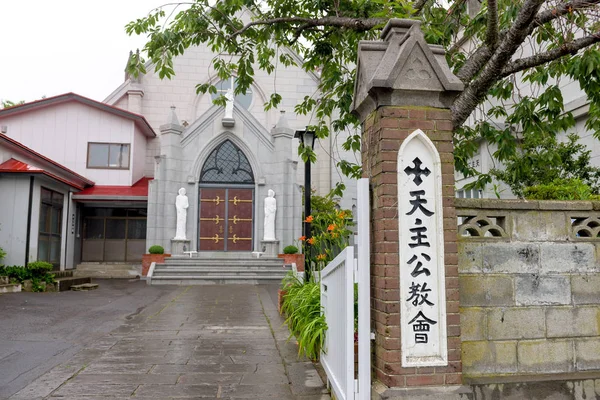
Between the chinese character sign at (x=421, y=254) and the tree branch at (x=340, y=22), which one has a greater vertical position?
the tree branch at (x=340, y=22)

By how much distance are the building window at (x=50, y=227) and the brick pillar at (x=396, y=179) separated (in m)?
15.2

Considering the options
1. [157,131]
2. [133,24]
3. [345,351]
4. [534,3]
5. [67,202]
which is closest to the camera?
[345,351]

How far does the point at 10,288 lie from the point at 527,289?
14133 mm

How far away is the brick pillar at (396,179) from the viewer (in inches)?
148

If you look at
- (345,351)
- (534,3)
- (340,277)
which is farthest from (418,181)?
(534,3)

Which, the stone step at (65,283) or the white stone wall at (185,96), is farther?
the white stone wall at (185,96)

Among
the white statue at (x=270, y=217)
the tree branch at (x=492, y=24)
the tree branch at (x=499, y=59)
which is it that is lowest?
the white statue at (x=270, y=217)

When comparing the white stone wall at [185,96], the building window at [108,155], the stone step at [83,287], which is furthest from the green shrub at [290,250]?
the building window at [108,155]

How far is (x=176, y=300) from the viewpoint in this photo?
1245cm

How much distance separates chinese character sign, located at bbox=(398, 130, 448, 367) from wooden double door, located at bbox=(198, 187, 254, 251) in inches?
650

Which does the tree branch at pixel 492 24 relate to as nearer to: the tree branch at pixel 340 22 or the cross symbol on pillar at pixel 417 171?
the tree branch at pixel 340 22

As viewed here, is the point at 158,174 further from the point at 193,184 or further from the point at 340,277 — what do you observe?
the point at 340,277

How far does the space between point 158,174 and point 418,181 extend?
55.5 feet

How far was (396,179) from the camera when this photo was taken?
3865mm
